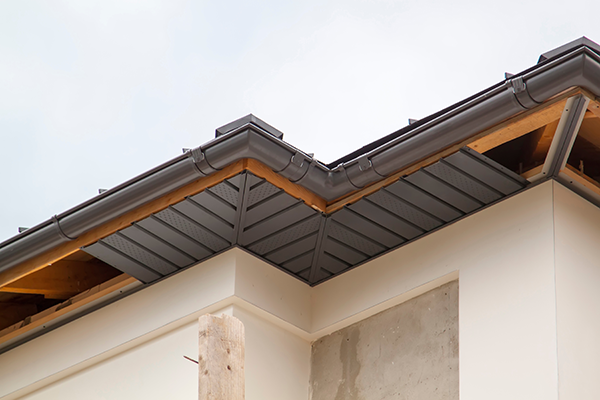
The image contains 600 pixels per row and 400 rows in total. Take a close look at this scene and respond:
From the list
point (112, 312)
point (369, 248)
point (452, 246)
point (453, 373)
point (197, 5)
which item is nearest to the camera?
point (453, 373)

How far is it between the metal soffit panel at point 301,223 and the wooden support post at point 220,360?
1796 millimetres

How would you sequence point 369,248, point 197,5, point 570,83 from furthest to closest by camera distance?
point 197,5 < point 369,248 < point 570,83

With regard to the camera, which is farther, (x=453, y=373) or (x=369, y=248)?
(x=369, y=248)

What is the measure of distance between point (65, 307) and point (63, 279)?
22cm

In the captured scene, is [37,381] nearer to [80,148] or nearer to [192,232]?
[192,232]

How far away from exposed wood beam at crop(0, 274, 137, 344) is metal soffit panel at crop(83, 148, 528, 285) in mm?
327

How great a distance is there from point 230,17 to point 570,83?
1085 inches

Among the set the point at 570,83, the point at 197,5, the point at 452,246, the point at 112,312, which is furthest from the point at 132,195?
the point at 197,5

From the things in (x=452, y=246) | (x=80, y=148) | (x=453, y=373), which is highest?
(x=80, y=148)

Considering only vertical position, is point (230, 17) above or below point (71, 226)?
above

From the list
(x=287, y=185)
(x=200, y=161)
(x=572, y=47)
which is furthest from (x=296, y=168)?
(x=572, y=47)

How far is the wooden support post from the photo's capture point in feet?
10.8

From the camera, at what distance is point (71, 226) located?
5.58 metres

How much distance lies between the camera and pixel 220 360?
3.39 meters
